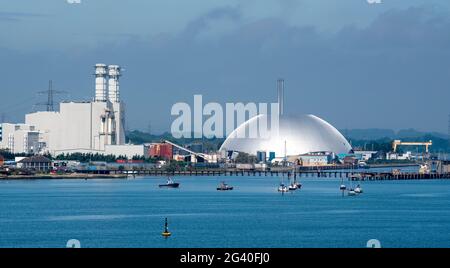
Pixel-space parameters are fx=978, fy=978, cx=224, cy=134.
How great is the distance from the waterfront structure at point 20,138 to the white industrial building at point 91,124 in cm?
25

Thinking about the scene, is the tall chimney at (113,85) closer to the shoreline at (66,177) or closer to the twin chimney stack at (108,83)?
the twin chimney stack at (108,83)

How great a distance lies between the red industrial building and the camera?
73.8m

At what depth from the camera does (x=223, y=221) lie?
2109 cm

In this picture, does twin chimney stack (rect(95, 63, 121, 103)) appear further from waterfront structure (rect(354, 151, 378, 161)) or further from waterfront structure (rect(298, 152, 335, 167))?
waterfront structure (rect(354, 151, 378, 161))

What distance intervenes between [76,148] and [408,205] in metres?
42.4

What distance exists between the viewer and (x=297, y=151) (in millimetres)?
80688

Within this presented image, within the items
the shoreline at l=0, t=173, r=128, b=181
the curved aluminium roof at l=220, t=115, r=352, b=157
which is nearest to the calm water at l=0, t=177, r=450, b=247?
the shoreline at l=0, t=173, r=128, b=181

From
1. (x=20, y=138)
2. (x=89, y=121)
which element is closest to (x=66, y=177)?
(x=89, y=121)

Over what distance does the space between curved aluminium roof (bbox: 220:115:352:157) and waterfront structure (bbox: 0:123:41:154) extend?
18.0 m

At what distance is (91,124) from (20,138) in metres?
6.23

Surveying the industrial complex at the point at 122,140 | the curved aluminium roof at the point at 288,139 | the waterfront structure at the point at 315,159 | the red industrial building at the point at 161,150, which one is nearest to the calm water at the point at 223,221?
the industrial complex at the point at 122,140

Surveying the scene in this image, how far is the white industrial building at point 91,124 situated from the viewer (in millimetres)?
65750
